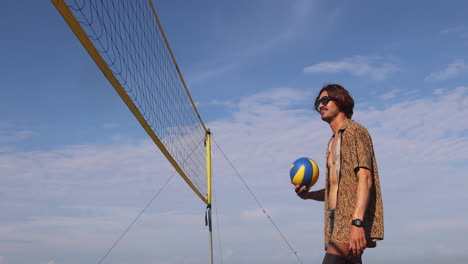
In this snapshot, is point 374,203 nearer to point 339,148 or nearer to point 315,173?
point 339,148

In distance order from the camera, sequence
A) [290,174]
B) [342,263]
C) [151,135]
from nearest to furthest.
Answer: [342,263] → [290,174] → [151,135]

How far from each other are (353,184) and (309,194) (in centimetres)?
74

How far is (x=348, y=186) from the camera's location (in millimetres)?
2936

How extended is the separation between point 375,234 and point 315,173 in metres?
1.34

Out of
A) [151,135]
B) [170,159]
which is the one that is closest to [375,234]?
[151,135]

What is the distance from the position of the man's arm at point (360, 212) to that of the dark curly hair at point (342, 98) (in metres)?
0.55

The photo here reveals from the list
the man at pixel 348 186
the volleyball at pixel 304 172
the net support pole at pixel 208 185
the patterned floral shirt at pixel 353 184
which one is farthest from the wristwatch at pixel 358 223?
the net support pole at pixel 208 185

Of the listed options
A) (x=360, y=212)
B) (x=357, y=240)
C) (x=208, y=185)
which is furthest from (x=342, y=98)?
(x=208, y=185)

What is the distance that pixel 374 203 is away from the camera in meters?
2.93

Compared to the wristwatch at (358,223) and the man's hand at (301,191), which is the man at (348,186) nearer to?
the wristwatch at (358,223)

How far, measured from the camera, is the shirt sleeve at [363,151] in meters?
2.84

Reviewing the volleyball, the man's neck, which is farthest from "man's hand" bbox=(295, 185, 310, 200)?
the man's neck

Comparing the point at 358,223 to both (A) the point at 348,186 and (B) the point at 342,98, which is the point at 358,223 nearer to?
(A) the point at 348,186

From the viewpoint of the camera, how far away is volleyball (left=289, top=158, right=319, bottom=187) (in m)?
4.00
